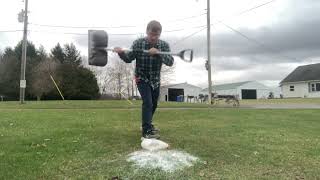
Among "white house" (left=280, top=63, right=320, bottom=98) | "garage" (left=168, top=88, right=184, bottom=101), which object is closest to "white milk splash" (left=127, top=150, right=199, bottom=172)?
"white house" (left=280, top=63, right=320, bottom=98)

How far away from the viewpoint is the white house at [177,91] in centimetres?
7528

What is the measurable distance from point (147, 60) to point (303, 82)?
66194 millimetres

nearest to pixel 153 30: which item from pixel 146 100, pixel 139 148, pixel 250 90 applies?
pixel 146 100

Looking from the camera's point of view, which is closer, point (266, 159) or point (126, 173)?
point (126, 173)

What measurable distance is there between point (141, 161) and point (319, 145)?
3.75 meters

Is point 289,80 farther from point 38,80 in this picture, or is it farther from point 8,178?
point 8,178

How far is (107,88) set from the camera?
82.6 m

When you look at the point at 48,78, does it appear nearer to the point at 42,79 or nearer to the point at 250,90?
the point at 42,79

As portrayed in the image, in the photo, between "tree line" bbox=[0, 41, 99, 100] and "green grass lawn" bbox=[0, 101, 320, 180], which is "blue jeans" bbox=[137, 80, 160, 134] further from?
"tree line" bbox=[0, 41, 99, 100]

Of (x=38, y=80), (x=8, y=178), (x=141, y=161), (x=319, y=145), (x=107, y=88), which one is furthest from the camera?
(x=107, y=88)

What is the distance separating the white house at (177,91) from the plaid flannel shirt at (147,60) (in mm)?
56472

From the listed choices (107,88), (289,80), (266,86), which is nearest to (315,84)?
(289,80)

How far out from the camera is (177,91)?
273ft

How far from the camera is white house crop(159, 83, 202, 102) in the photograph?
2964 inches
